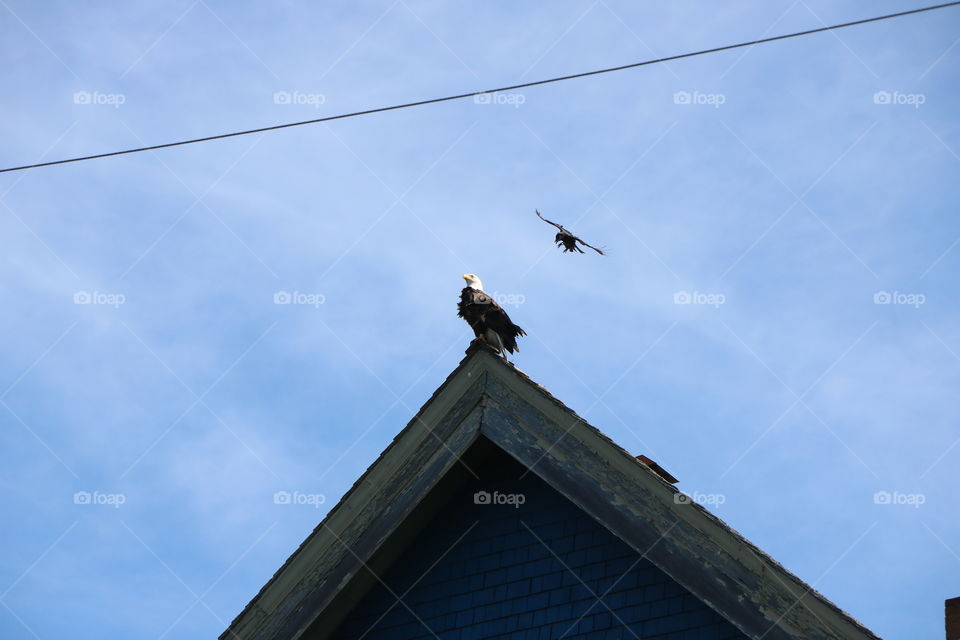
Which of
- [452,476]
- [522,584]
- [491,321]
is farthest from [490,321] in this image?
[522,584]

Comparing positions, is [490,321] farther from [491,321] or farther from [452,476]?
[452,476]

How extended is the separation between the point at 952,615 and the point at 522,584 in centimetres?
338

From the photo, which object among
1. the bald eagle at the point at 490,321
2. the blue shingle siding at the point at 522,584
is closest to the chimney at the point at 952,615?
the blue shingle siding at the point at 522,584

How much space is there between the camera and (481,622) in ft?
26.5

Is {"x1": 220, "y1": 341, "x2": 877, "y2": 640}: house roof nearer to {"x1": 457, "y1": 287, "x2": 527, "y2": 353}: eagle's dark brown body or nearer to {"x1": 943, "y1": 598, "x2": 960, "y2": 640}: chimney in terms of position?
{"x1": 457, "y1": 287, "x2": 527, "y2": 353}: eagle's dark brown body

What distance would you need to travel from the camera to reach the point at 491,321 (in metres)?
9.46

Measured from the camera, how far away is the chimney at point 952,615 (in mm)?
8609

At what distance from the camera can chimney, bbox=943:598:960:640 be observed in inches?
339

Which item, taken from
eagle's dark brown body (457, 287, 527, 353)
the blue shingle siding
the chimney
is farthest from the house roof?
the chimney

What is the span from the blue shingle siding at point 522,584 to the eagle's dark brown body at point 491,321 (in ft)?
3.90

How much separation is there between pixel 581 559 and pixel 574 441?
814 mm

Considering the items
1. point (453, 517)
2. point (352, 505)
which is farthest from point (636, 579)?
point (352, 505)

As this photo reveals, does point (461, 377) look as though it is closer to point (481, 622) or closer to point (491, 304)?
point (491, 304)

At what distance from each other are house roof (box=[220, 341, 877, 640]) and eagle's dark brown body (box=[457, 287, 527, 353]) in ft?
1.87
